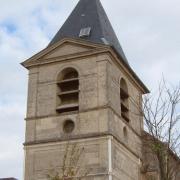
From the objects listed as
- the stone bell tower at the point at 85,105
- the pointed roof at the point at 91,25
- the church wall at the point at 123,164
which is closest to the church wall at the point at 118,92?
the stone bell tower at the point at 85,105

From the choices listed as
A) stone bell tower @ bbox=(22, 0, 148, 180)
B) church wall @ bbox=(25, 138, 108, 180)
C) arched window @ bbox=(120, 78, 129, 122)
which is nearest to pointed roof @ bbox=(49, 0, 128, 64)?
stone bell tower @ bbox=(22, 0, 148, 180)

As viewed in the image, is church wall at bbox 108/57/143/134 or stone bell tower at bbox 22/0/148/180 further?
church wall at bbox 108/57/143/134

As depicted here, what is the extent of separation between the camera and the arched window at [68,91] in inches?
1006

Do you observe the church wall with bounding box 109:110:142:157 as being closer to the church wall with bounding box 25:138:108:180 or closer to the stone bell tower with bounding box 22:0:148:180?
the stone bell tower with bounding box 22:0:148:180

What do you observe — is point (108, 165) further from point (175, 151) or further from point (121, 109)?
point (175, 151)

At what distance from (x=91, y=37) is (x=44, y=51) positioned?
8.34 ft

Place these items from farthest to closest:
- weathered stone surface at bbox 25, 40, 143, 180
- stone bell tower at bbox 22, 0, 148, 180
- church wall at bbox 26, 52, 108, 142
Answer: church wall at bbox 26, 52, 108, 142 < stone bell tower at bbox 22, 0, 148, 180 < weathered stone surface at bbox 25, 40, 143, 180

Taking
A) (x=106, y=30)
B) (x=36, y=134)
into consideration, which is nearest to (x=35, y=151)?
(x=36, y=134)

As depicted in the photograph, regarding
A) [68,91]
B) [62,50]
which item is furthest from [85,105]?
[62,50]

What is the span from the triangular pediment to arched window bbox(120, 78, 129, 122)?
2962 mm

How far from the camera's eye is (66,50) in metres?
26.5

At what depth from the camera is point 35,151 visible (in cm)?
2475

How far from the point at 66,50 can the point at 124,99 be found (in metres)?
4.16

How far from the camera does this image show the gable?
26156mm
